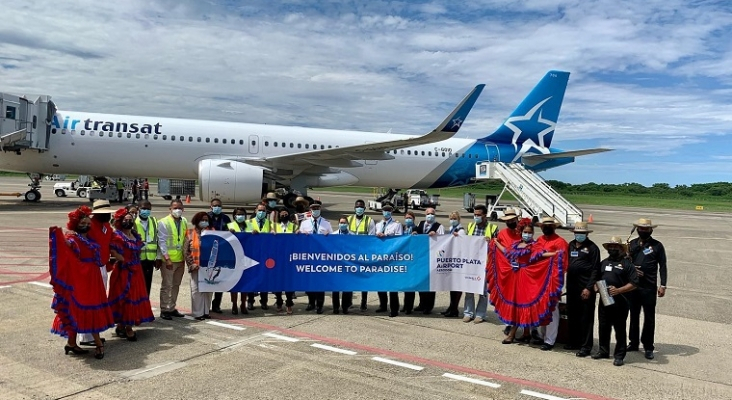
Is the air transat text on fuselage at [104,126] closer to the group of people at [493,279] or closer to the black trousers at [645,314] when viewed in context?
the group of people at [493,279]

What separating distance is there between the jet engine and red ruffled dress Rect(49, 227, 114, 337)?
1452 centimetres

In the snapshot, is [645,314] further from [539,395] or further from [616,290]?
[539,395]

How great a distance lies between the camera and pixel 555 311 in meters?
6.76

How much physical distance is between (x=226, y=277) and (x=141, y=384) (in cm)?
282

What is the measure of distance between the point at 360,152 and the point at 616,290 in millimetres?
15644

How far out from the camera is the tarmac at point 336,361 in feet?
16.1

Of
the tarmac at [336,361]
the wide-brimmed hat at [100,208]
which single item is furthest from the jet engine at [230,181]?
the wide-brimmed hat at [100,208]

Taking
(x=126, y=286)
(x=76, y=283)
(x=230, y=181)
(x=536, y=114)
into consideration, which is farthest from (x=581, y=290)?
A: (x=536, y=114)

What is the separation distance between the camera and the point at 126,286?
6.26m

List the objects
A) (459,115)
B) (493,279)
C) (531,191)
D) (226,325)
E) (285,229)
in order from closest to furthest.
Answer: (226,325), (493,279), (285,229), (459,115), (531,191)

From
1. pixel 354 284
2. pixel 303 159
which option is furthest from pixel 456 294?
pixel 303 159

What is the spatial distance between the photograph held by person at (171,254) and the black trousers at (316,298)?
6.49ft

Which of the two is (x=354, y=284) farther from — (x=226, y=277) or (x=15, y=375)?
(x=15, y=375)

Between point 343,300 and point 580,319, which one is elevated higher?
point 580,319
